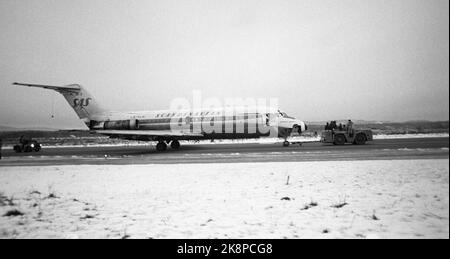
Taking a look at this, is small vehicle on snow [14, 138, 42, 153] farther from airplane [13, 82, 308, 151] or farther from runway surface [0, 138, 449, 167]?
runway surface [0, 138, 449, 167]

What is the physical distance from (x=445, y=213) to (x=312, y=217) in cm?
197

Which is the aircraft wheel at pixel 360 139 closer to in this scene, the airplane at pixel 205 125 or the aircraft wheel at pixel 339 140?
the aircraft wheel at pixel 339 140

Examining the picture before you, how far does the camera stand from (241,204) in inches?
214

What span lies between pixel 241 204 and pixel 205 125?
14.0 meters

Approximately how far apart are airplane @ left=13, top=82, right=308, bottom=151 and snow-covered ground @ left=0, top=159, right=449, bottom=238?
998 cm

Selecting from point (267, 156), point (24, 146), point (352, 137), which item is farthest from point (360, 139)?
point (24, 146)

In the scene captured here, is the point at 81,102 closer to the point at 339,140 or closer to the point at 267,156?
the point at 267,156

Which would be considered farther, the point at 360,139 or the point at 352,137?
the point at 352,137

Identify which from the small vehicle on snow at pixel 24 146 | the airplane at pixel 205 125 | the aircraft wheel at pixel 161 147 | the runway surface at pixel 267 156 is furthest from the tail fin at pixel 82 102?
the runway surface at pixel 267 156

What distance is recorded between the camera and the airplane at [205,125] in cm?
1841

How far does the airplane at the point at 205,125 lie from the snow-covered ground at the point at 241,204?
9984 mm

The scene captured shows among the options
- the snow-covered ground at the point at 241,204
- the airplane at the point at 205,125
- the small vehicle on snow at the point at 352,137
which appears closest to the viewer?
the snow-covered ground at the point at 241,204
